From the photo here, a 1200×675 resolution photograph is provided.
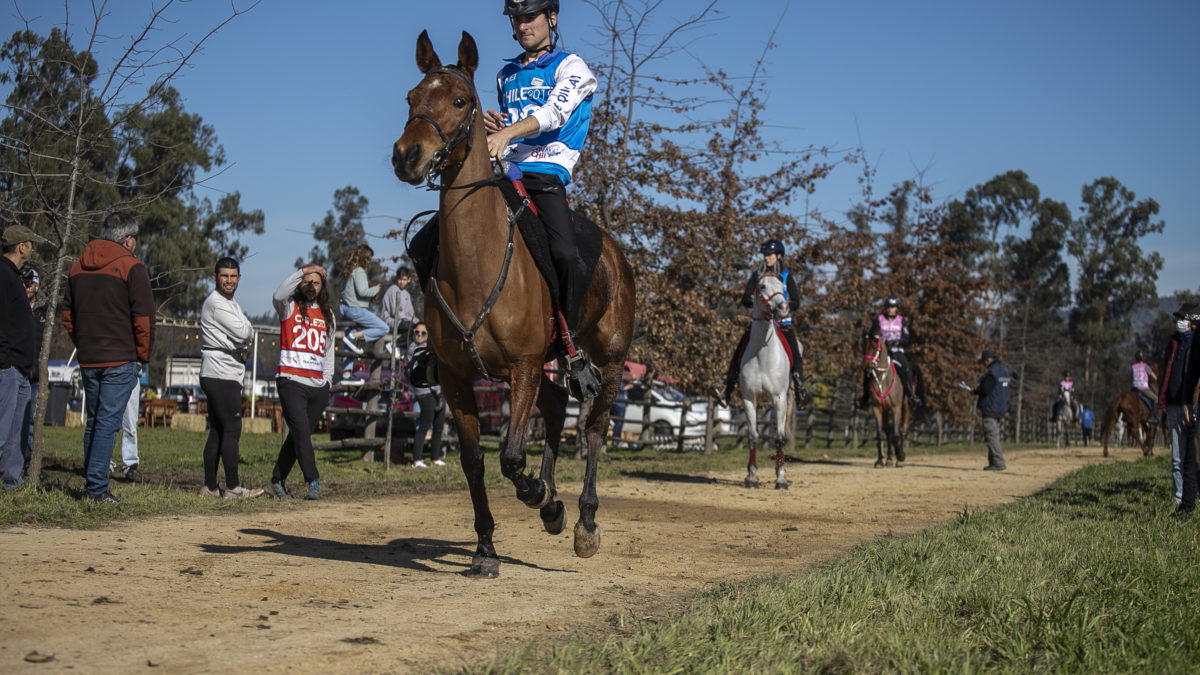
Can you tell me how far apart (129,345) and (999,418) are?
16.9 metres

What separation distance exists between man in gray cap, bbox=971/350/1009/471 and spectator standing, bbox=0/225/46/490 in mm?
16795

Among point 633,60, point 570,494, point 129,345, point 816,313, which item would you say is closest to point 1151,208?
point 816,313

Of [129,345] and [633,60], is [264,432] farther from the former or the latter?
[129,345]

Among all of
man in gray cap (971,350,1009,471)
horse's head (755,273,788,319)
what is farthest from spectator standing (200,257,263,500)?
man in gray cap (971,350,1009,471)

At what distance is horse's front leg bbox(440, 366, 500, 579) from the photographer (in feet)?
19.3

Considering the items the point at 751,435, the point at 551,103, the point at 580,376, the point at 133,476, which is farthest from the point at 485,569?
the point at 751,435

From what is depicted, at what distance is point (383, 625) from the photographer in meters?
4.29

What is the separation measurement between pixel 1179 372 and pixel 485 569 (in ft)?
27.1

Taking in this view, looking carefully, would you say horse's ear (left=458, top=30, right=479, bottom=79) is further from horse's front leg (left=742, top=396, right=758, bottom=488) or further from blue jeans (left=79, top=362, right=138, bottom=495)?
horse's front leg (left=742, top=396, right=758, bottom=488)

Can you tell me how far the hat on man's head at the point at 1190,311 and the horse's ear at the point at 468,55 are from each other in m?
8.38

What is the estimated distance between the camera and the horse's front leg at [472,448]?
5.89 metres

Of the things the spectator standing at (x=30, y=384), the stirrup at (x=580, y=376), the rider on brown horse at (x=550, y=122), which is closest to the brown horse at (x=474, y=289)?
the rider on brown horse at (x=550, y=122)

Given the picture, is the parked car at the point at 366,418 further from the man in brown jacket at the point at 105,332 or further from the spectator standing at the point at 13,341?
the spectator standing at the point at 13,341

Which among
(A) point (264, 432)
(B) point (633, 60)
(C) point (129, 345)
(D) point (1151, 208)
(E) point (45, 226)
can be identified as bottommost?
(A) point (264, 432)
